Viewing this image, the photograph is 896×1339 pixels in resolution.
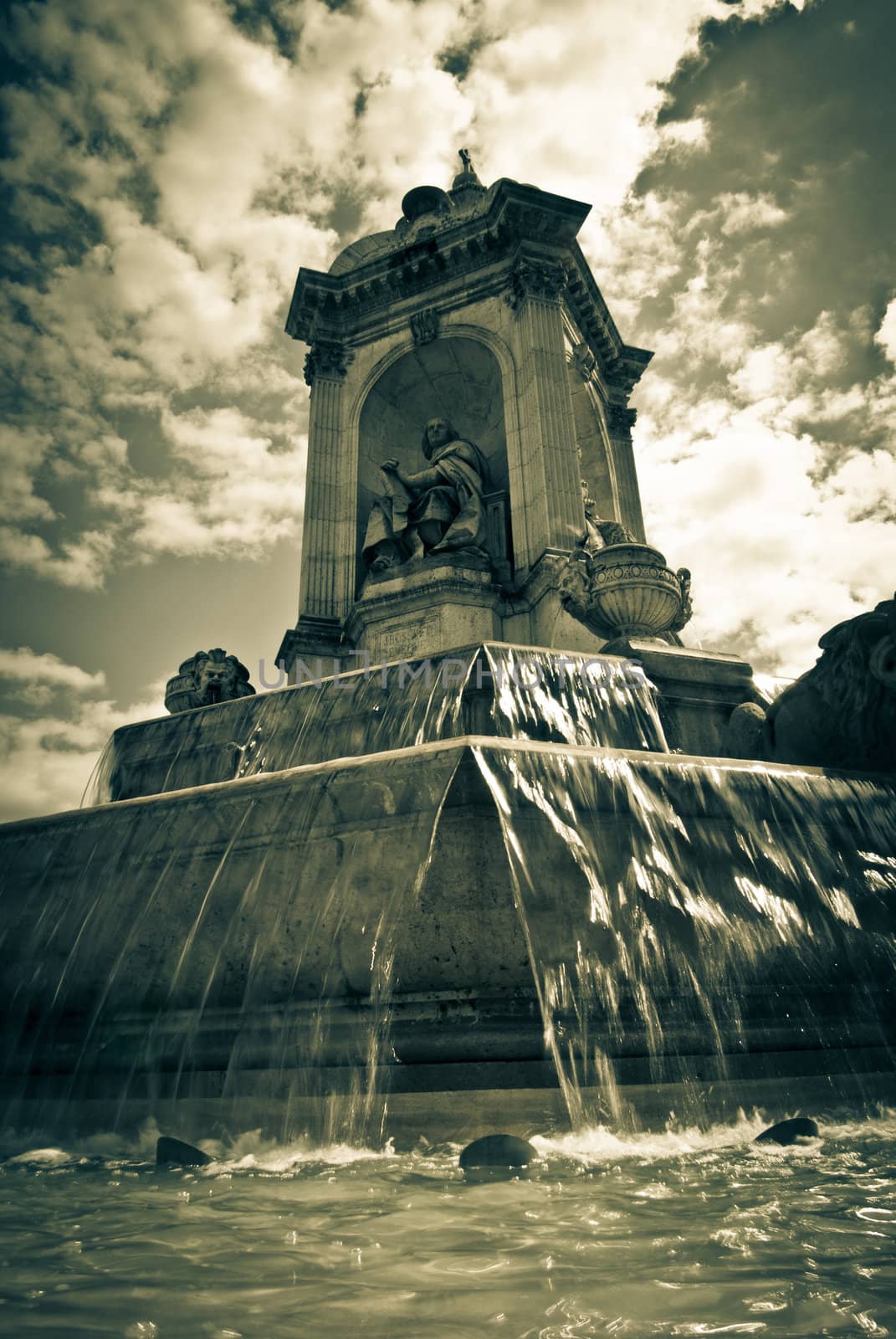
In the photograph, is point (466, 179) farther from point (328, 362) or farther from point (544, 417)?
point (544, 417)

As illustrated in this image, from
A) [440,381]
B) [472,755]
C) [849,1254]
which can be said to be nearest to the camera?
[849,1254]

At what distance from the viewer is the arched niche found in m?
14.9

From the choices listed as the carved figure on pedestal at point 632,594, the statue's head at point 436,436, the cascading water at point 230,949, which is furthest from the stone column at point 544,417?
the cascading water at point 230,949

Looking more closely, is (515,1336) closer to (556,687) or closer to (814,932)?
(814,932)

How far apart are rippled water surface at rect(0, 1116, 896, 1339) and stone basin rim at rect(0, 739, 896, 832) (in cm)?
156

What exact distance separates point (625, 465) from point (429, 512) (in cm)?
612

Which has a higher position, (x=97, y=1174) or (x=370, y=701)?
(x=370, y=701)

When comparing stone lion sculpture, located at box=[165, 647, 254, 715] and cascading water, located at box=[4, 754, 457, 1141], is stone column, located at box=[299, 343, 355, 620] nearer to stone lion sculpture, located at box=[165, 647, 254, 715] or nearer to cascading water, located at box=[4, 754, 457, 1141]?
stone lion sculpture, located at box=[165, 647, 254, 715]

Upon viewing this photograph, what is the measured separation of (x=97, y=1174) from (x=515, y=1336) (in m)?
1.89

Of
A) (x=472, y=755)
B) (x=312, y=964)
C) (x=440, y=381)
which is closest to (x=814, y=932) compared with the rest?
(x=472, y=755)

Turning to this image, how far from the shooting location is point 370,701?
6.51m

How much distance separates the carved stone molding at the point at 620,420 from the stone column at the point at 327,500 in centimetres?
580

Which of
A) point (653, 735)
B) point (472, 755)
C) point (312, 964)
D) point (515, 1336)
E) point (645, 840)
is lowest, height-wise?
point (515, 1336)

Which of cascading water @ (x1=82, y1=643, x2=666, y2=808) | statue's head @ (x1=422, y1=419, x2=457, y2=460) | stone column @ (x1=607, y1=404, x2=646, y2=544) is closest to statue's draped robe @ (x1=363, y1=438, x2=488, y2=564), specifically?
statue's head @ (x1=422, y1=419, x2=457, y2=460)
